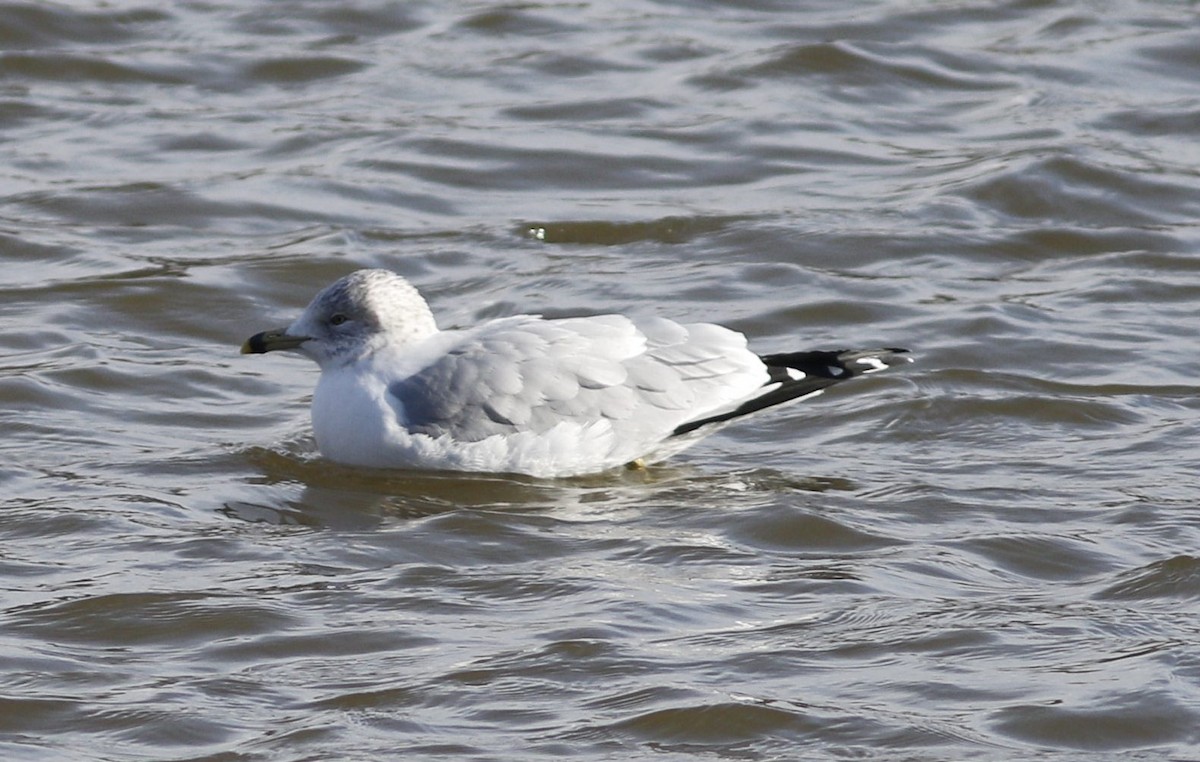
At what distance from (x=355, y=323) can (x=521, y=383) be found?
0.72 metres

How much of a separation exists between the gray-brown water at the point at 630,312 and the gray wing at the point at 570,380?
0.84ft

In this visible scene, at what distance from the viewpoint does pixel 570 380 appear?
734 cm

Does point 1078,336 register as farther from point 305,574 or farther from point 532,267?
point 305,574

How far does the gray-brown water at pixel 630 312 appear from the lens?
215 inches

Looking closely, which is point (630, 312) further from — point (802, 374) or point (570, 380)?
point (570, 380)

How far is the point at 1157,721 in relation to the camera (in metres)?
5.29

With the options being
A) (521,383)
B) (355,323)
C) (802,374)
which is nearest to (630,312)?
(802,374)

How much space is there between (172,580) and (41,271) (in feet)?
12.5

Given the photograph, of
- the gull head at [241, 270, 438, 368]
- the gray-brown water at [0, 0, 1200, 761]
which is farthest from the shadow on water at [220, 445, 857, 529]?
the gull head at [241, 270, 438, 368]

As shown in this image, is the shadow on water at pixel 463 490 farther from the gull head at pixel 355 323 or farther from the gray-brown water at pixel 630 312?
the gull head at pixel 355 323

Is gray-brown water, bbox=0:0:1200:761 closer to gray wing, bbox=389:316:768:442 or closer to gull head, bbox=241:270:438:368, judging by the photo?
gray wing, bbox=389:316:768:442

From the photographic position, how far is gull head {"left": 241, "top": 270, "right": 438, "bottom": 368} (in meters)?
7.59

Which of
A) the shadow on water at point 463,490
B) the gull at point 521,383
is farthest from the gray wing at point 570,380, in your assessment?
the shadow on water at point 463,490

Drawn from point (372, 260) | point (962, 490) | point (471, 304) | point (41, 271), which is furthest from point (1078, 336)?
point (41, 271)
